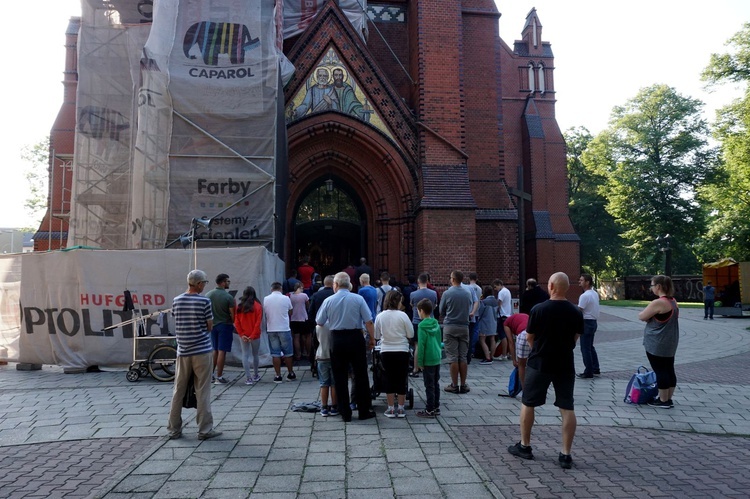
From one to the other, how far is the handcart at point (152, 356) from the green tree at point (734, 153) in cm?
2647

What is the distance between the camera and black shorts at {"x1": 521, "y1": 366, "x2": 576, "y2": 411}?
457 centimetres

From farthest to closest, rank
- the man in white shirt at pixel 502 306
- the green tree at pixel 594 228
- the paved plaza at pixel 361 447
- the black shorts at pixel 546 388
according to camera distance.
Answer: the green tree at pixel 594 228 → the man in white shirt at pixel 502 306 → the black shorts at pixel 546 388 → the paved plaza at pixel 361 447

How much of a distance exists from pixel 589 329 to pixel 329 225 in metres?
10.4

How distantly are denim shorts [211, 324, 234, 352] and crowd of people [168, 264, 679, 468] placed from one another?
2 centimetres

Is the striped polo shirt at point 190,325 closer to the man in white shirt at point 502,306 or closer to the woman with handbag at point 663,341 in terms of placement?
the woman with handbag at point 663,341

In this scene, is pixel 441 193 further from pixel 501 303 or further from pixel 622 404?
pixel 622 404

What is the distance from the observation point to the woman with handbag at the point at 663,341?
6.63 meters

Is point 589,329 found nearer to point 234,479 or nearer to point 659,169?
point 234,479

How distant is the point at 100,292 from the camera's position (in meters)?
9.62

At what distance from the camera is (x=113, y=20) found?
47.3ft

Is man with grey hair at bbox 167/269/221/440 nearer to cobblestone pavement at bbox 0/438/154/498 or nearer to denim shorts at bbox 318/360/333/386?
cobblestone pavement at bbox 0/438/154/498

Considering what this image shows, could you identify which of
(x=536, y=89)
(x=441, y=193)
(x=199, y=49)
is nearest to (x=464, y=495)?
(x=441, y=193)

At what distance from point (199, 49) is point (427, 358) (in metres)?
9.35

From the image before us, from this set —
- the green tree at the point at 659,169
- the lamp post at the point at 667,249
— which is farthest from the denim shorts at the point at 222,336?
the green tree at the point at 659,169
